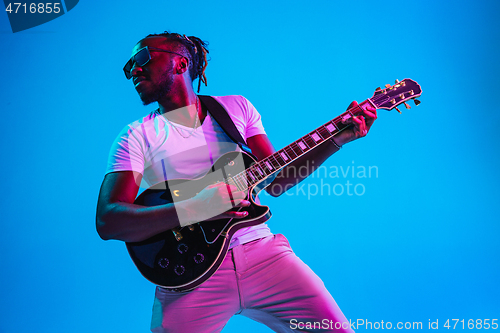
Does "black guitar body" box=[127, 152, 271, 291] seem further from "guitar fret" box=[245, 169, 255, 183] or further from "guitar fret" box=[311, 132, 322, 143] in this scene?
"guitar fret" box=[311, 132, 322, 143]

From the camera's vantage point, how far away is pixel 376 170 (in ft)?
7.89

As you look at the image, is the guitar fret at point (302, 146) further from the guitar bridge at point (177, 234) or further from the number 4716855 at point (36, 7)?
the number 4716855 at point (36, 7)

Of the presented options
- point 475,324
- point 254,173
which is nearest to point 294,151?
point 254,173

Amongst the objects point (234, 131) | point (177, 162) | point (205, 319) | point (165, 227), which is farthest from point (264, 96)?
point (205, 319)

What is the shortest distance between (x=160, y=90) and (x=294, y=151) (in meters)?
0.77

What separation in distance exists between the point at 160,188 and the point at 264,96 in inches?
53.2

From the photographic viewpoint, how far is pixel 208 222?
1.27 m

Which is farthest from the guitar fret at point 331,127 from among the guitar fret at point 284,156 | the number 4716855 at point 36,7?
the number 4716855 at point 36,7

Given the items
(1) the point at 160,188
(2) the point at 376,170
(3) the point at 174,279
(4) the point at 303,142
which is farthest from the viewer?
(2) the point at 376,170

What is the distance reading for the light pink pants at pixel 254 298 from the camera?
1248 millimetres

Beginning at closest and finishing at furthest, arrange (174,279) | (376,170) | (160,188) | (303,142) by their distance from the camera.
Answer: (174,279)
(160,188)
(303,142)
(376,170)

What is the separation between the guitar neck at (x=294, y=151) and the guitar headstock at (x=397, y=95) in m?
0.05

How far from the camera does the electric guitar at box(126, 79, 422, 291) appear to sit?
48.5 inches

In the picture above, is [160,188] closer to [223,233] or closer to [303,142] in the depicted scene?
[223,233]
